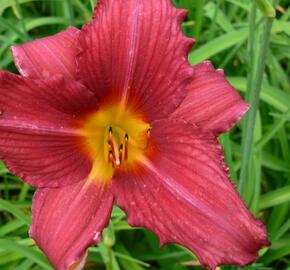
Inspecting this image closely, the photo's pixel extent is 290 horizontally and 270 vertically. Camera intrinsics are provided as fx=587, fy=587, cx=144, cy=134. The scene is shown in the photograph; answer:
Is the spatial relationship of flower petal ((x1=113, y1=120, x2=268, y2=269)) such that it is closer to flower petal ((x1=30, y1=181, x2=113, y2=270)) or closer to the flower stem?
flower petal ((x1=30, y1=181, x2=113, y2=270))

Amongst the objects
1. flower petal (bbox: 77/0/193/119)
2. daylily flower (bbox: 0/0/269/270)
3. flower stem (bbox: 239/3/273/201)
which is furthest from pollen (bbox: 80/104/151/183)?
flower stem (bbox: 239/3/273/201)

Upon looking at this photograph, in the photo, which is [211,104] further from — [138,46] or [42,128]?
[42,128]

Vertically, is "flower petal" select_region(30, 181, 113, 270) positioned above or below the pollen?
below

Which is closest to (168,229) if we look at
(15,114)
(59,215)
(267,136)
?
(59,215)

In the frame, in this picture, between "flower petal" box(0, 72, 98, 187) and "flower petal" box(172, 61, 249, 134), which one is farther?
"flower petal" box(172, 61, 249, 134)

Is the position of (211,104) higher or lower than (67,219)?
higher

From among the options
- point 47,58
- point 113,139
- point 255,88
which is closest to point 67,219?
point 113,139
